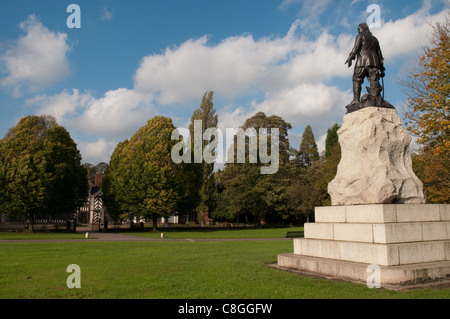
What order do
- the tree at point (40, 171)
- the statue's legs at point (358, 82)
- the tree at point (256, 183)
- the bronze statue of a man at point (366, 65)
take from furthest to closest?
the tree at point (256, 183), the tree at point (40, 171), the statue's legs at point (358, 82), the bronze statue of a man at point (366, 65)

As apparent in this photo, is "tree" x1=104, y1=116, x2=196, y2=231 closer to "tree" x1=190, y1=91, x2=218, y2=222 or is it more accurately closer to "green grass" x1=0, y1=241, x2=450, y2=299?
"tree" x1=190, y1=91, x2=218, y2=222

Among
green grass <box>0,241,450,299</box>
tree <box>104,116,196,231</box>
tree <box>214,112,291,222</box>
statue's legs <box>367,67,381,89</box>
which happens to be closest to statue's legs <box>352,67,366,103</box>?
statue's legs <box>367,67,381,89</box>

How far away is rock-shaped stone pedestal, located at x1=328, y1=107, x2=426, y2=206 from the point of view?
9.30 metres

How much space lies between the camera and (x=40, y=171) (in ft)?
111

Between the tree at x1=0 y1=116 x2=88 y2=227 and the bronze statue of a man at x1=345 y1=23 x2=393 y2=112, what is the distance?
3127cm

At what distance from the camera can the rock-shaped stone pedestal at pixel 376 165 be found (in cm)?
930

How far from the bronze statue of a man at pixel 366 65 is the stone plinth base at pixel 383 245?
11.2ft

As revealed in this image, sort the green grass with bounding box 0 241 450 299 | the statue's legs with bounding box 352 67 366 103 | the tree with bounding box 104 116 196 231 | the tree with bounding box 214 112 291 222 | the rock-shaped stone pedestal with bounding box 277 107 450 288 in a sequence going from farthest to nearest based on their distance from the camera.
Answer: the tree with bounding box 214 112 291 222 < the tree with bounding box 104 116 196 231 < the statue's legs with bounding box 352 67 366 103 < the rock-shaped stone pedestal with bounding box 277 107 450 288 < the green grass with bounding box 0 241 450 299

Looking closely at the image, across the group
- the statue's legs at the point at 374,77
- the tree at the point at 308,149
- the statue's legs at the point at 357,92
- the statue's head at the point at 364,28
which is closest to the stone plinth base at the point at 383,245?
the statue's legs at the point at 357,92

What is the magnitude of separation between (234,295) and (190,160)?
3345 centimetres

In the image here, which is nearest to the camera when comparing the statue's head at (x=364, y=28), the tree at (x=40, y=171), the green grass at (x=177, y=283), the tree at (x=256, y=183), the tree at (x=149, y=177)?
the green grass at (x=177, y=283)

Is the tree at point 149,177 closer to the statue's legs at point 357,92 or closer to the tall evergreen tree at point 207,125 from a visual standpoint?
the tall evergreen tree at point 207,125
